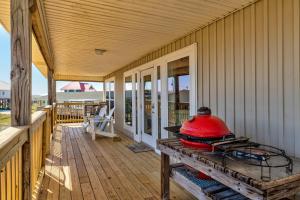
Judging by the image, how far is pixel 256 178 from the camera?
4.38 ft

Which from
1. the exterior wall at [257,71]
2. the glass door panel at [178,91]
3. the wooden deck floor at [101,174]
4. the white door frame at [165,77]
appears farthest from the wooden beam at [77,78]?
the exterior wall at [257,71]

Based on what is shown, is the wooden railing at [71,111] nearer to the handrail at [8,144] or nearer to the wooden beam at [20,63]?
the wooden beam at [20,63]

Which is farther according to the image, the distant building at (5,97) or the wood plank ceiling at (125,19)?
the wood plank ceiling at (125,19)

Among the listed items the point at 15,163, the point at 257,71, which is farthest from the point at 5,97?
the point at 257,71

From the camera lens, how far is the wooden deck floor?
2.77 m

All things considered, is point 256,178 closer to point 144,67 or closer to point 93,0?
point 93,0

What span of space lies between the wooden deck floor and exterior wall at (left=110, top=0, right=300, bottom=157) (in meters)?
1.27

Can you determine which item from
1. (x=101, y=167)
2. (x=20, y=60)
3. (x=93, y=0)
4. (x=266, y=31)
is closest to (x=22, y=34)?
(x=20, y=60)

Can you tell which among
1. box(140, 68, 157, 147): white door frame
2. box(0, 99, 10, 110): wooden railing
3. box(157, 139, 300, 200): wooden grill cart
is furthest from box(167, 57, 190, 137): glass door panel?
box(0, 99, 10, 110): wooden railing

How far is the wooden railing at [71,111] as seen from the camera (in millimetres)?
9859

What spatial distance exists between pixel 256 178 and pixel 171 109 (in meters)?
2.86

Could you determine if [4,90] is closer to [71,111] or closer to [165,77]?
[165,77]

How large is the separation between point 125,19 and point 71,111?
26.9ft

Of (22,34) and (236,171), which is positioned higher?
(22,34)
